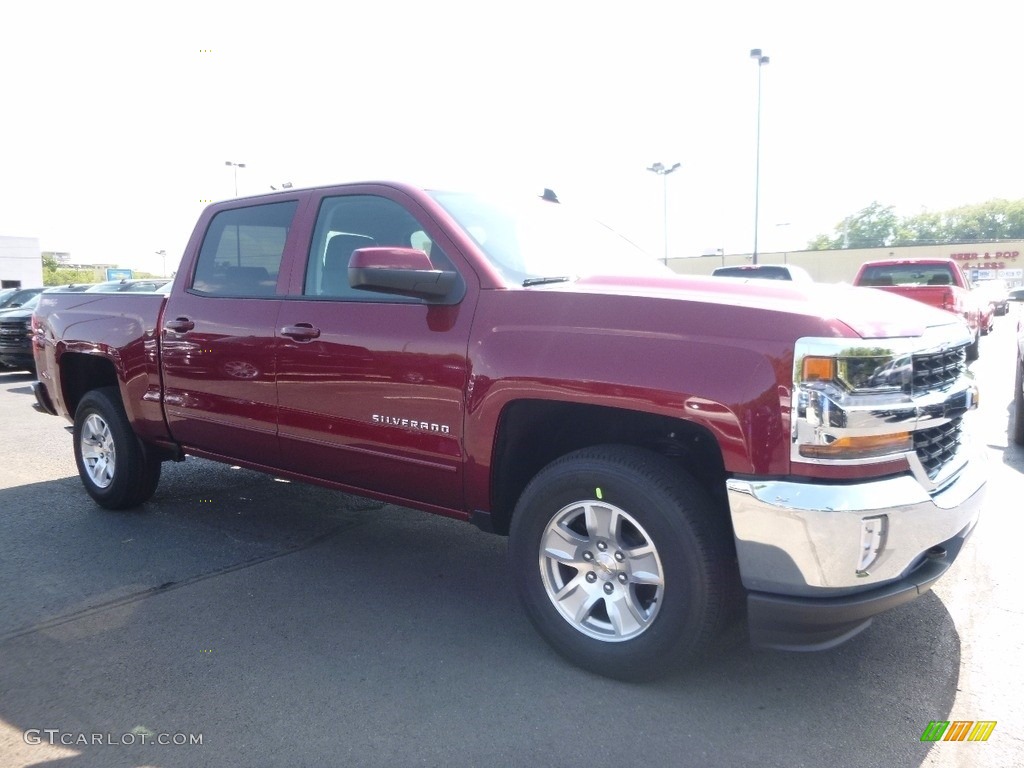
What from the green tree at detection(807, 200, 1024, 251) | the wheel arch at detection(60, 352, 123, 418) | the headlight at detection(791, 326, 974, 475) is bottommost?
the wheel arch at detection(60, 352, 123, 418)

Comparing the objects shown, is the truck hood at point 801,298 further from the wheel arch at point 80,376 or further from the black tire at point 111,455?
the wheel arch at point 80,376

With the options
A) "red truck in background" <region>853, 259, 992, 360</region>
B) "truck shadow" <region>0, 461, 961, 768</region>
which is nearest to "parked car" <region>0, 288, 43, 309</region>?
"truck shadow" <region>0, 461, 961, 768</region>

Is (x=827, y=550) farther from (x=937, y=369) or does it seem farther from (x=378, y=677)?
(x=378, y=677)

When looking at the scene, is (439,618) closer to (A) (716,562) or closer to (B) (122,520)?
(A) (716,562)

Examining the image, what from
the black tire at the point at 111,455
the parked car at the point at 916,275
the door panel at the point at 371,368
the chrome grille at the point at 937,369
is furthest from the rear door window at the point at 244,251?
the parked car at the point at 916,275

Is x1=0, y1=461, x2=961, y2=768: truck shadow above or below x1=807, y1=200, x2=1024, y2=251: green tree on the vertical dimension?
below

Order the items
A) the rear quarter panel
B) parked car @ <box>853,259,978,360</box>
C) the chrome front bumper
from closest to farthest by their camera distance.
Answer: the chrome front bumper
the rear quarter panel
parked car @ <box>853,259,978,360</box>

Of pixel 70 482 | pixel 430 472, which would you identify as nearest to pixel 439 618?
pixel 430 472

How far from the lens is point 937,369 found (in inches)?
117

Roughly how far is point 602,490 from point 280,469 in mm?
2116

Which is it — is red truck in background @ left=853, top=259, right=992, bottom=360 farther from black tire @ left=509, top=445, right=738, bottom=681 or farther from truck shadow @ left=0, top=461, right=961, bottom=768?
black tire @ left=509, top=445, right=738, bottom=681

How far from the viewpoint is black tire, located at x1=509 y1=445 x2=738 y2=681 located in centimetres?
288

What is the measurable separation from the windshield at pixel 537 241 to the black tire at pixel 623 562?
1.00 metres

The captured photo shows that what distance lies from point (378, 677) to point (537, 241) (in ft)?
6.95
